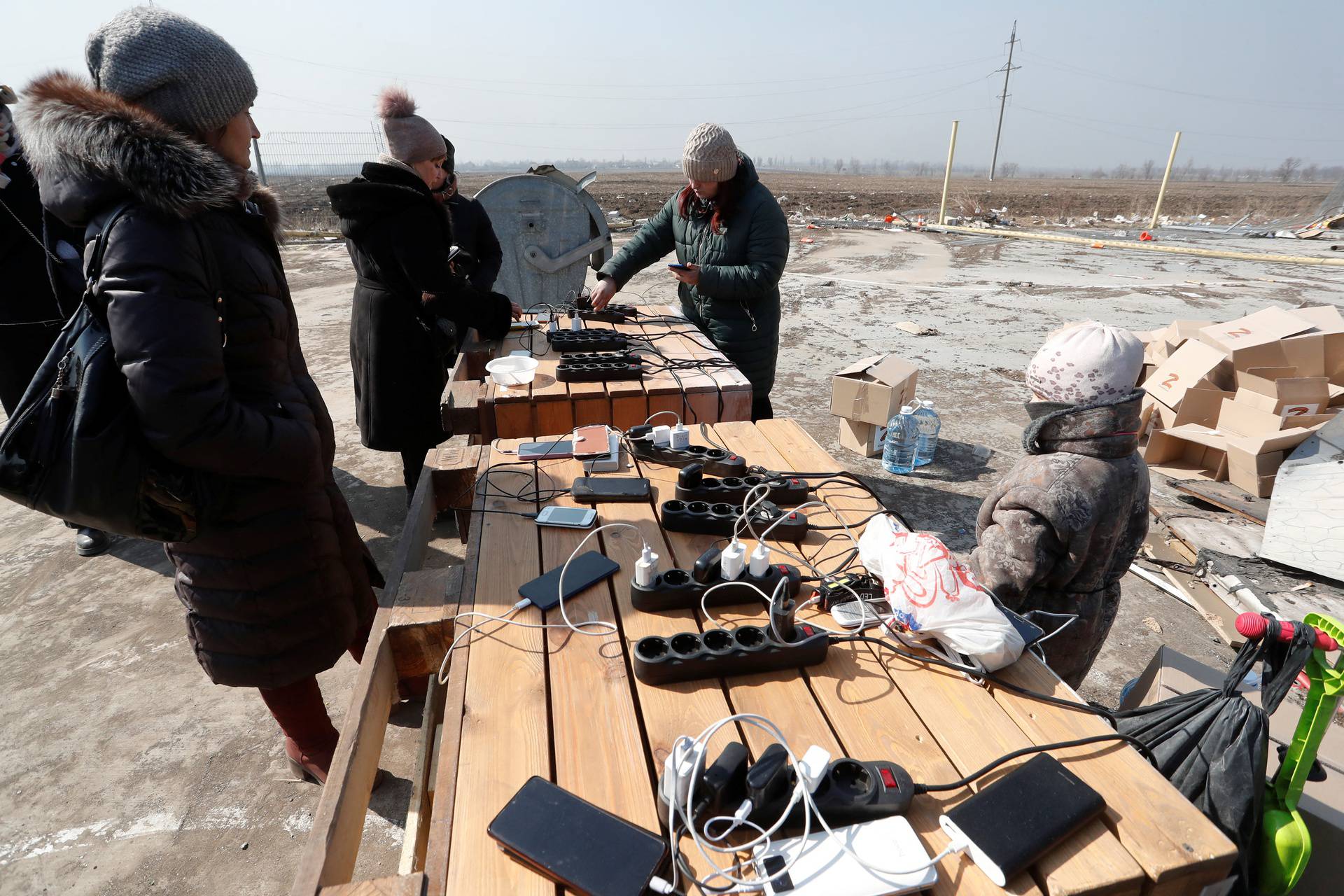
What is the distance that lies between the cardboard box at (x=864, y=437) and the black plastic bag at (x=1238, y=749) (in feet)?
9.88

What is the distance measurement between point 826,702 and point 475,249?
3.45 m

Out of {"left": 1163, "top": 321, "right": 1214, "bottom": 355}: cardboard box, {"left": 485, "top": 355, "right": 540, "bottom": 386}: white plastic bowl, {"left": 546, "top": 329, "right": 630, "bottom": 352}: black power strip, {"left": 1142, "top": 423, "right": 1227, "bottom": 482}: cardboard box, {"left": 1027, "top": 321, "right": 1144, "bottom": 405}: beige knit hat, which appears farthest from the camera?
{"left": 1163, "top": 321, "right": 1214, "bottom": 355}: cardboard box

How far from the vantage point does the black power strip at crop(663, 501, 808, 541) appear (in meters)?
1.80

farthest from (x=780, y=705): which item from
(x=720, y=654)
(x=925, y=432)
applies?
(x=925, y=432)

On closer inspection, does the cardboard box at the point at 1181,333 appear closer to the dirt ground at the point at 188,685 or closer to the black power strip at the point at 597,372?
the dirt ground at the point at 188,685

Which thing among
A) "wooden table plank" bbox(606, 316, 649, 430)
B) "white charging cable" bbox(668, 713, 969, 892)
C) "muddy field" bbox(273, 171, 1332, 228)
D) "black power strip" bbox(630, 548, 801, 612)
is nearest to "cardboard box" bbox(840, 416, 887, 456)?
"wooden table plank" bbox(606, 316, 649, 430)

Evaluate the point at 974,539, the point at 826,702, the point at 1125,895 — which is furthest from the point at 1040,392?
the point at 974,539

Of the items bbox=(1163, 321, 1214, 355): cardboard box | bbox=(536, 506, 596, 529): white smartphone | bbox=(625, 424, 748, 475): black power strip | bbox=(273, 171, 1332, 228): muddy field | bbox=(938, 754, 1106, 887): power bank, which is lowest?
bbox=(938, 754, 1106, 887): power bank

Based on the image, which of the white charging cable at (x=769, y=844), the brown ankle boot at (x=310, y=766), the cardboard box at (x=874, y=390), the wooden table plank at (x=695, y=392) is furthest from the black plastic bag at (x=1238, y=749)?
the cardboard box at (x=874, y=390)

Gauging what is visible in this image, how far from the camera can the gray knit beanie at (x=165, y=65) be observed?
1.47 m

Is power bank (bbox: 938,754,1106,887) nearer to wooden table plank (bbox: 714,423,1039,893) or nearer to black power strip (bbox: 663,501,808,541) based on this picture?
wooden table plank (bbox: 714,423,1039,893)

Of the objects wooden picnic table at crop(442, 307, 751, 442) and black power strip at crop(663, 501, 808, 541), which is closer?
black power strip at crop(663, 501, 808, 541)

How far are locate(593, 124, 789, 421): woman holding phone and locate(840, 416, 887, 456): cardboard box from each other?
0.90 meters

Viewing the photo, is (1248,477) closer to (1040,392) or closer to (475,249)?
(1040,392)
